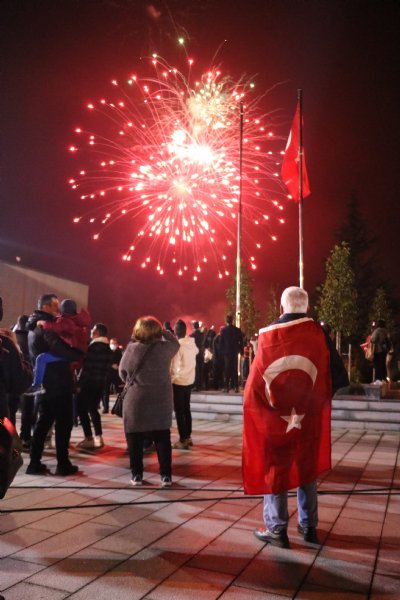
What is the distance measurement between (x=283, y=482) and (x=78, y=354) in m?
3.39

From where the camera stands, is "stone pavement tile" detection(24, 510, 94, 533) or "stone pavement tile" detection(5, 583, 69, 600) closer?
"stone pavement tile" detection(5, 583, 69, 600)

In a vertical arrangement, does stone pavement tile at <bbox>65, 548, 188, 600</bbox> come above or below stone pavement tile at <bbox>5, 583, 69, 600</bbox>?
below

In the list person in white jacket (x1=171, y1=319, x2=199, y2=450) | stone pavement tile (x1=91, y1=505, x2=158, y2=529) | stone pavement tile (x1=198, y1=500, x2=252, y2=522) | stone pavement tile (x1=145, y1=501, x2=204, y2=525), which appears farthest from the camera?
person in white jacket (x1=171, y1=319, x2=199, y2=450)

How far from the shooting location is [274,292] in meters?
50.5

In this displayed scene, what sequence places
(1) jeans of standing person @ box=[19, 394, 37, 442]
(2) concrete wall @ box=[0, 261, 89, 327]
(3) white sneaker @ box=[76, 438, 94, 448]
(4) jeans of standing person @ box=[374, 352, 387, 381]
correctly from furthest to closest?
(2) concrete wall @ box=[0, 261, 89, 327] → (4) jeans of standing person @ box=[374, 352, 387, 381] → (3) white sneaker @ box=[76, 438, 94, 448] → (1) jeans of standing person @ box=[19, 394, 37, 442]

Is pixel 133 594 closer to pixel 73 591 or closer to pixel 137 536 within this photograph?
pixel 73 591

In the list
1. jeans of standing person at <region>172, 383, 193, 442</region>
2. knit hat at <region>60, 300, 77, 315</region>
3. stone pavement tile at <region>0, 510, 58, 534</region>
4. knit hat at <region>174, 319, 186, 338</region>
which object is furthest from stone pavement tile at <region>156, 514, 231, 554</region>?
knit hat at <region>174, 319, 186, 338</region>

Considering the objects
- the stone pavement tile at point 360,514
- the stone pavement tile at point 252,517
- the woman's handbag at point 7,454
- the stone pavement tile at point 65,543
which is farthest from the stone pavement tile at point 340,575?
the woman's handbag at point 7,454

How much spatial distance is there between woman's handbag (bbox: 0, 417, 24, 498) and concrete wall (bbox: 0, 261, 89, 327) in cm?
2741

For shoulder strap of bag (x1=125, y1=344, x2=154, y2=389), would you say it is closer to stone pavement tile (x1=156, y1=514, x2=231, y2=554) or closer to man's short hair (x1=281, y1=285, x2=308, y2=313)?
stone pavement tile (x1=156, y1=514, x2=231, y2=554)

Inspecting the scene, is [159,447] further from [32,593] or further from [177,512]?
[32,593]

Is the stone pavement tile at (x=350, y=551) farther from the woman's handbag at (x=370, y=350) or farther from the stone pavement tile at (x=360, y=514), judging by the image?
the woman's handbag at (x=370, y=350)

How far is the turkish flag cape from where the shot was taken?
13.2ft

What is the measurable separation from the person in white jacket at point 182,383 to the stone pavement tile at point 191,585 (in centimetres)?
480
